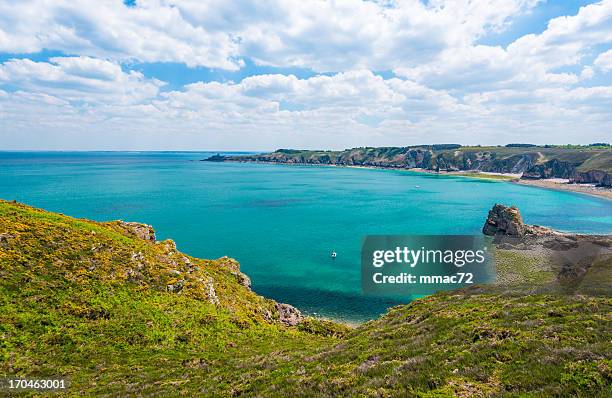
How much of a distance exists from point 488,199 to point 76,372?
173 m

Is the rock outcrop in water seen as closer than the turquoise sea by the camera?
Yes

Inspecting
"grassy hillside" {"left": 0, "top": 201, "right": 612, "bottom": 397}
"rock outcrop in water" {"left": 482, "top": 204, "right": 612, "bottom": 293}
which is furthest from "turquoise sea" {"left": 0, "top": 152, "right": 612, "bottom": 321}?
"grassy hillside" {"left": 0, "top": 201, "right": 612, "bottom": 397}

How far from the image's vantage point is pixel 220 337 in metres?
25.6

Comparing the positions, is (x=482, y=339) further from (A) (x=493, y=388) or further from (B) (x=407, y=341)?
(A) (x=493, y=388)

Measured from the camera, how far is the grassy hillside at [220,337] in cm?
1345

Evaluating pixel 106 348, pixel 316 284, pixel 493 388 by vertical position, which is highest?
pixel 493 388

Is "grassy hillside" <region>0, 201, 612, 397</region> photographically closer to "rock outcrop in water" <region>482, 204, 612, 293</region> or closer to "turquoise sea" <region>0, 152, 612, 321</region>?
"turquoise sea" <region>0, 152, 612, 321</region>

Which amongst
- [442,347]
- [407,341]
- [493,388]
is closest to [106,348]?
[407,341]

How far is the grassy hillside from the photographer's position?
13.4 meters

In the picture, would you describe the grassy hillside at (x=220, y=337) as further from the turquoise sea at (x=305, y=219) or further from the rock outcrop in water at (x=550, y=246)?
the rock outcrop in water at (x=550, y=246)

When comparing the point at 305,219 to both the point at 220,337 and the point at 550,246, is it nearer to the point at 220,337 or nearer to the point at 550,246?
the point at 550,246

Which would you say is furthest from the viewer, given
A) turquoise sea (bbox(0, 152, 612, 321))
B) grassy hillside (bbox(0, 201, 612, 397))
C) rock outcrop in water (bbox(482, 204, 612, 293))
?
turquoise sea (bbox(0, 152, 612, 321))

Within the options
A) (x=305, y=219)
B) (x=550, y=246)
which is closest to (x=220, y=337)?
(x=550, y=246)

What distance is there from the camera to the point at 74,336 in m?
21.3
